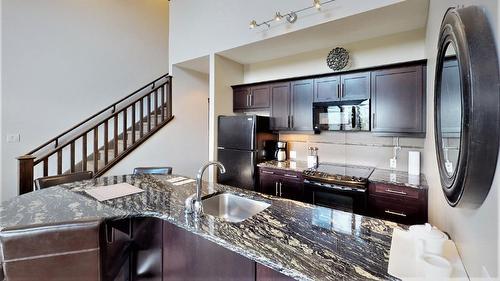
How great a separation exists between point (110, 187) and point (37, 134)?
9.86 ft

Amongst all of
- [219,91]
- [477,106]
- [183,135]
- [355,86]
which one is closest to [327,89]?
[355,86]

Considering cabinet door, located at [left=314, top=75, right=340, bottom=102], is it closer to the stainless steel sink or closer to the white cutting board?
the stainless steel sink

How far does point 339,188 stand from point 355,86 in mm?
1321

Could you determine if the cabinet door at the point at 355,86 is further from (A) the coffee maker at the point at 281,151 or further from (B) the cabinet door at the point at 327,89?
(A) the coffee maker at the point at 281,151

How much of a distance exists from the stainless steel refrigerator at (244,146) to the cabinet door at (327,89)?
88 centimetres

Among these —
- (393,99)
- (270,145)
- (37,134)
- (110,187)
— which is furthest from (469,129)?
(37,134)

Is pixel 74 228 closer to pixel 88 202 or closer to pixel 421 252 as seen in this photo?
pixel 88 202

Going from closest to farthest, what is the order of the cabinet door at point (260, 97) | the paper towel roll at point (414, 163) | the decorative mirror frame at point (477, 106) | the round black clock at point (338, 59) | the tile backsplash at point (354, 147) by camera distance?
the decorative mirror frame at point (477, 106)
the paper towel roll at point (414, 163)
the tile backsplash at point (354, 147)
the round black clock at point (338, 59)
the cabinet door at point (260, 97)

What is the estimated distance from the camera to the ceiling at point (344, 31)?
7.73 feet

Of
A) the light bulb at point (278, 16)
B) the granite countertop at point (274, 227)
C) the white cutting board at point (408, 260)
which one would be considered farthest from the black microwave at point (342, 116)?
the white cutting board at point (408, 260)

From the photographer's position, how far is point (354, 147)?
331 centimetres

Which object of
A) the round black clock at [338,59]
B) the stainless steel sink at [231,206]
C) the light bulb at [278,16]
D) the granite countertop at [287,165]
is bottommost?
the stainless steel sink at [231,206]

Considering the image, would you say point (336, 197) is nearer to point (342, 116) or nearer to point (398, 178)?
point (398, 178)

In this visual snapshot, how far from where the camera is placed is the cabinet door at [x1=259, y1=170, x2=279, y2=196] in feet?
10.9
